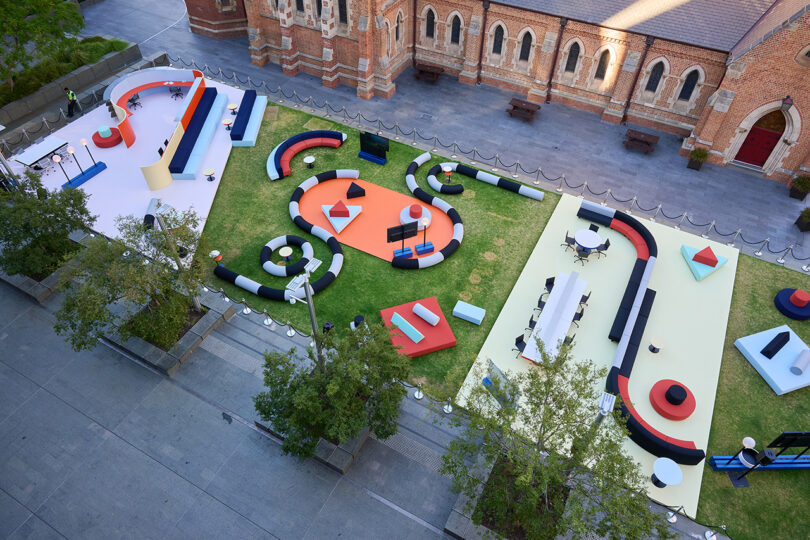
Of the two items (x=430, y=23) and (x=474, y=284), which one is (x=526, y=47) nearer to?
(x=430, y=23)

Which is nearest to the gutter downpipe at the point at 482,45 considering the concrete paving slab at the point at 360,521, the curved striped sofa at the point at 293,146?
the curved striped sofa at the point at 293,146

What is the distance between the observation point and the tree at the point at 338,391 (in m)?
17.6

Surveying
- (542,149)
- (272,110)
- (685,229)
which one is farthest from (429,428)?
(272,110)

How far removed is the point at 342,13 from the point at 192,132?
13676mm

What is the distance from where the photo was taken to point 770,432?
70.9 ft

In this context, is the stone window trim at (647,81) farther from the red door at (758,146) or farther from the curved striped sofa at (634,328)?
the curved striped sofa at (634,328)

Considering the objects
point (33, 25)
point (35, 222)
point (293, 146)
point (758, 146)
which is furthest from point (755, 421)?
point (33, 25)

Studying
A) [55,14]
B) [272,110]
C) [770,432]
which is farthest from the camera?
[272,110]

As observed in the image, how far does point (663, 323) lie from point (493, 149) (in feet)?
50.7

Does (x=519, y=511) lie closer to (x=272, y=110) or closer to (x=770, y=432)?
(x=770, y=432)

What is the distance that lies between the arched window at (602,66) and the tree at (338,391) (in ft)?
88.5

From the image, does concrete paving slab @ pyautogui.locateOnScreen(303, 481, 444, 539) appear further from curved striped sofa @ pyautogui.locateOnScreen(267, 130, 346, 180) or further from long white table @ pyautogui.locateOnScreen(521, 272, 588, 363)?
curved striped sofa @ pyautogui.locateOnScreen(267, 130, 346, 180)

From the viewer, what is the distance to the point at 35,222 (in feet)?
75.5

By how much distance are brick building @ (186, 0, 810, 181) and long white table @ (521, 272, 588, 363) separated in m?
15.4
